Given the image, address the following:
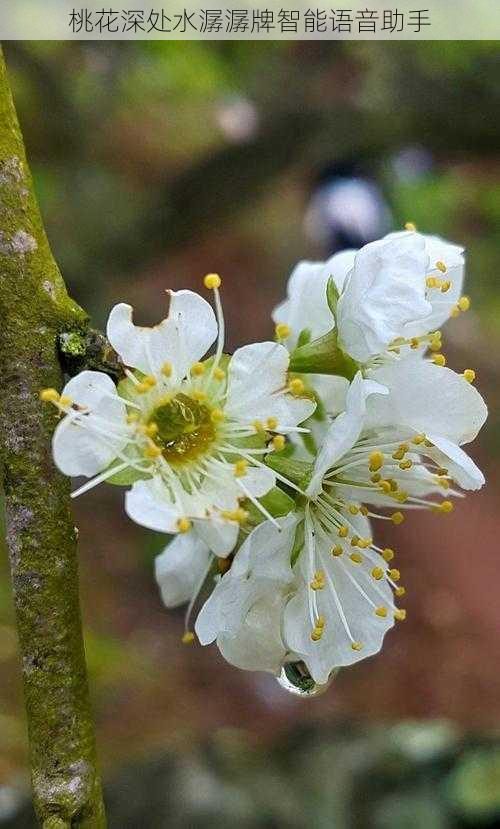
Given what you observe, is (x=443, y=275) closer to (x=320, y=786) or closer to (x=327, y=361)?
(x=327, y=361)

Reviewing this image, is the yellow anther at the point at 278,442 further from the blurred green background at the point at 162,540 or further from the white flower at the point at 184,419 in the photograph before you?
the blurred green background at the point at 162,540

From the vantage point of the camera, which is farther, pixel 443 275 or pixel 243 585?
pixel 443 275

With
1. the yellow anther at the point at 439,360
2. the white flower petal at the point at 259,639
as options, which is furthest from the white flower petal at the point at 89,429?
the yellow anther at the point at 439,360

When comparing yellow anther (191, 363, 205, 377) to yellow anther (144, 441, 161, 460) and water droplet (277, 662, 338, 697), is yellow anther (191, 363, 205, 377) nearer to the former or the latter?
yellow anther (144, 441, 161, 460)

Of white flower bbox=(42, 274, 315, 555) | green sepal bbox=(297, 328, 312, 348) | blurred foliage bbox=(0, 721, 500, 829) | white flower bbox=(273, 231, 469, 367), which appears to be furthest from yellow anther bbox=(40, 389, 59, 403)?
blurred foliage bbox=(0, 721, 500, 829)

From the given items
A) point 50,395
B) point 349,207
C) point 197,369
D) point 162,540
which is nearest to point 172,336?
point 197,369
